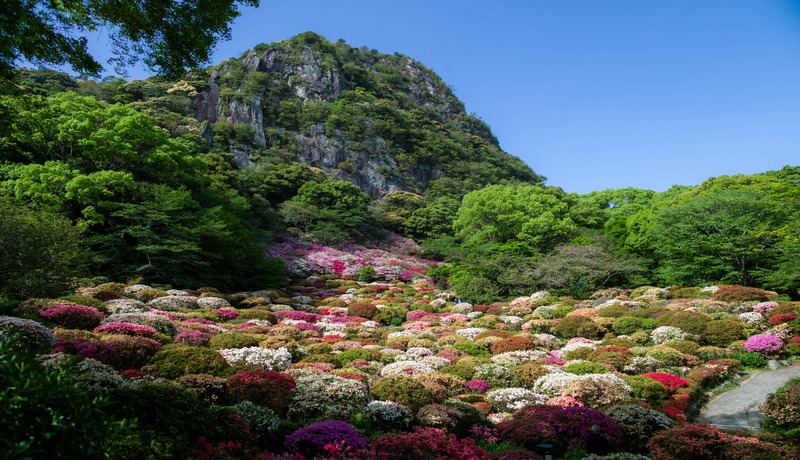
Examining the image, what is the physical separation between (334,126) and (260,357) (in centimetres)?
6585

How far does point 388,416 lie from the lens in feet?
26.7

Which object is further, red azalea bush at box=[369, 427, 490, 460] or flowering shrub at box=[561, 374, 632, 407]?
flowering shrub at box=[561, 374, 632, 407]

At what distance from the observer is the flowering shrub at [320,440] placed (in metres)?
6.27

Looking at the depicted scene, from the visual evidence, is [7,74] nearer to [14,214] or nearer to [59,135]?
[14,214]

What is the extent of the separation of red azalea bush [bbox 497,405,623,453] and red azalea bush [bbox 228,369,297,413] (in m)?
4.27

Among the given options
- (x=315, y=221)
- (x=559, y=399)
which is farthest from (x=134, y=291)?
(x=315, y=221)

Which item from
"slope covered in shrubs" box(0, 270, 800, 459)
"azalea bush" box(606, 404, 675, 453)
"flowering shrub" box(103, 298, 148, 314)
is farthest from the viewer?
"flowering shrub" box(103, 298, 148, 314)

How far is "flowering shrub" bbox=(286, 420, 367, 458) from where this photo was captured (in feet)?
20.6

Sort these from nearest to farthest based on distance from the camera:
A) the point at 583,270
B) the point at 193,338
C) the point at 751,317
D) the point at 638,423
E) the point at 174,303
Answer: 1. the point at 638,423
2. the point at 193,338
3. the point at 751,317
4. the point at 174,303
5. the point at 583,270

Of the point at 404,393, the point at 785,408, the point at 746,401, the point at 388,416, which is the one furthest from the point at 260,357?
the point at 746,401

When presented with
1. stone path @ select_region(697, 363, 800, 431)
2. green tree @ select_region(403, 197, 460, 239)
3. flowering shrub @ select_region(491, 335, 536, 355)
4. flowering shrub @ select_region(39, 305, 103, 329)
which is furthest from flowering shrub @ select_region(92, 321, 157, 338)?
green tree @ select_region(403, 197, 460, 239)

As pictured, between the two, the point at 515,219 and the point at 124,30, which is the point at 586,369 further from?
the point at 515,219

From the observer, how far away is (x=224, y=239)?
85.9 feet

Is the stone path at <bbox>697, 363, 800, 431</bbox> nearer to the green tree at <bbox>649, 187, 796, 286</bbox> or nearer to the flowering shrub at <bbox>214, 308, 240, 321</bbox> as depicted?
the green tree at <bbox>649, 187, 796, 286</bbox>
